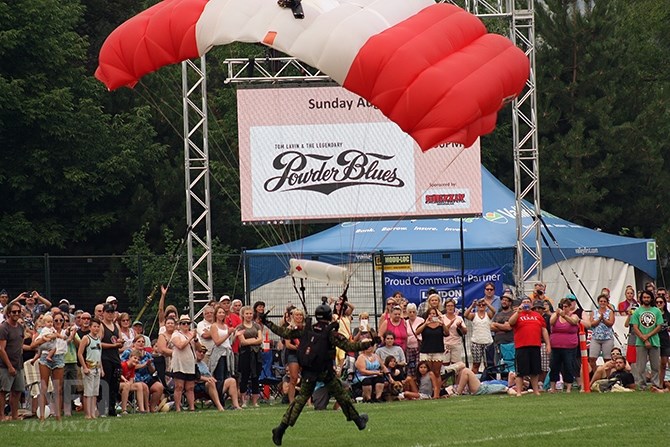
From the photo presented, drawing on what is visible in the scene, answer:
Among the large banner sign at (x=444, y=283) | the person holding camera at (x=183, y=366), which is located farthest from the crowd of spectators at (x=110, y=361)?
the large banner sign at (x=444, y=283)

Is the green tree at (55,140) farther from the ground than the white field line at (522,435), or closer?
farther from the ground

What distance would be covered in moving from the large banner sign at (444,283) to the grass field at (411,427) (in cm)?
708

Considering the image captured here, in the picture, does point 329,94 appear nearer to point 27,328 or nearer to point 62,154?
point 27,328

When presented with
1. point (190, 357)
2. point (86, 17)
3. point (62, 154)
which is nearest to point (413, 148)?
point (190, 357)

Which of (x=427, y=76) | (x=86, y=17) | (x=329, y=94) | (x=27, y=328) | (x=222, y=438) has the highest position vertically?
(x=86, y=17)

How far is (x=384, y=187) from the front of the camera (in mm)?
22484

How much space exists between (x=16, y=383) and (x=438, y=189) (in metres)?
8.95

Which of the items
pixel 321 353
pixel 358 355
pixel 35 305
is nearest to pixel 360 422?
pixel 321 353

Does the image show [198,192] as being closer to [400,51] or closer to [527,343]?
[527,343]

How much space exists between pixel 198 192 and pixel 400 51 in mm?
24428

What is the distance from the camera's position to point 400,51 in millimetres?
12875

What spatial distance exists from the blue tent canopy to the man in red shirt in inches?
207

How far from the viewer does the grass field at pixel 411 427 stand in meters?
12.8

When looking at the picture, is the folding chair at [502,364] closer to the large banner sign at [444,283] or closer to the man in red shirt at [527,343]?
the man in red shirt at [527,343]
